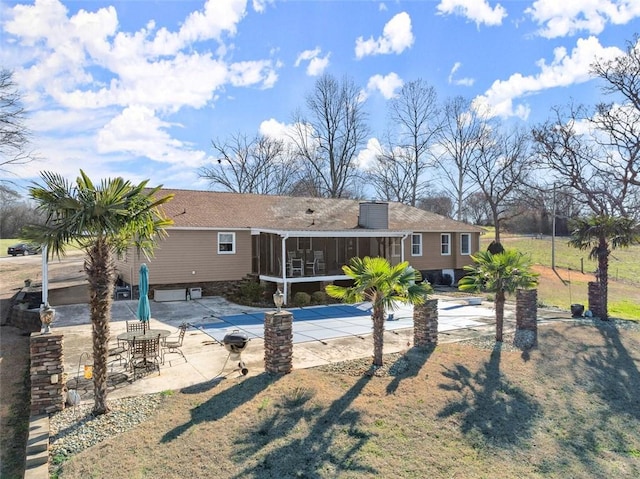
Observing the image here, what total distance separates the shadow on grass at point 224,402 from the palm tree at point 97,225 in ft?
4.81

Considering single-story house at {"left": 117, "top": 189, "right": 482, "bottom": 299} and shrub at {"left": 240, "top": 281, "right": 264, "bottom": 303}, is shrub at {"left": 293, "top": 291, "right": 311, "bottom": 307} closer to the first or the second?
single-story house at {"left": 117, "top": 189, "right": 482, "bottom": 299}

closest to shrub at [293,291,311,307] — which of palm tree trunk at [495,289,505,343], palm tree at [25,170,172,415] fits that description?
palm tree trunk at [495,289,505,343]

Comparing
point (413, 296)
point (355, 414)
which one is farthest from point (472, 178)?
point (355, 414)

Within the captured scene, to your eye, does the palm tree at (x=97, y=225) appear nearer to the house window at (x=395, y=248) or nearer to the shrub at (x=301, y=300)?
the shrub at (x=301, y=300)

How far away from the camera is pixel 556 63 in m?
19.1

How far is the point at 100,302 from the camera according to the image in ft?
22.3

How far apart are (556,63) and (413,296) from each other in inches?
638

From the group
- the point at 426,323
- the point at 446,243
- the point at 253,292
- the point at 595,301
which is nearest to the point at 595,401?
the point at 426,323

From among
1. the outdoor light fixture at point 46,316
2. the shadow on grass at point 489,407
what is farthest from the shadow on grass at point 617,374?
the outdoor light fixture at point 46,316

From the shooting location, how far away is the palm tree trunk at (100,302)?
6.71 metres

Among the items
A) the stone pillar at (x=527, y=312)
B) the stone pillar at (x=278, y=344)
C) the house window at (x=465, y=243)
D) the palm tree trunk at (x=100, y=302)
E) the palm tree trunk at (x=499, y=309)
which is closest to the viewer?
the palm tree trunk at (x=100, y=302)

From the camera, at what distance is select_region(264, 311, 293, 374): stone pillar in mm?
8547

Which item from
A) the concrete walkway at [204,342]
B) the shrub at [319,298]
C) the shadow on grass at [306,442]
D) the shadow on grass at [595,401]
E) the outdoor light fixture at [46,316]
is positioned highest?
the outdoor light fixture at [46,316]

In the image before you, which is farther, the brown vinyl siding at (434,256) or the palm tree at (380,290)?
the brown vinyl siding at (434,256)
